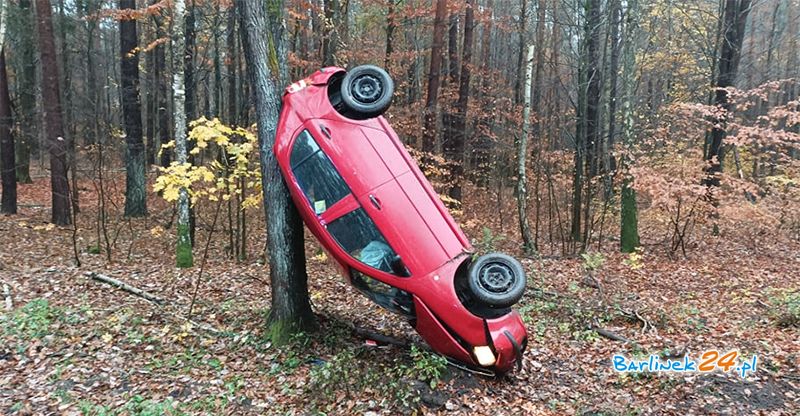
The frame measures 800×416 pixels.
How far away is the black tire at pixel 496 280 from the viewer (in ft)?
16.4

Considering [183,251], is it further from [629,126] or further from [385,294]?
[629,126]

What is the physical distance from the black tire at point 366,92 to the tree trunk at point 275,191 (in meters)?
1.03

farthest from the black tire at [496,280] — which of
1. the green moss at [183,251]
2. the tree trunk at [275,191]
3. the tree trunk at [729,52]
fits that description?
the tree trunk at [729,52]

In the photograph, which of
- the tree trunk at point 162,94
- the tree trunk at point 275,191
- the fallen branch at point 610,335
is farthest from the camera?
the tree trunk at point 162,94

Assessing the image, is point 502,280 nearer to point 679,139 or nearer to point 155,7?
point 155,7

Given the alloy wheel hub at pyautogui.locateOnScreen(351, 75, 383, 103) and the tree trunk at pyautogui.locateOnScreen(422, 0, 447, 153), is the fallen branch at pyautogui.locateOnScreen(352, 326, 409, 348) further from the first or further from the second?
the tree trunk at pyautogui.locateOnScreen(422, 0, 447, 153)

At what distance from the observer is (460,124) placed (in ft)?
54.4

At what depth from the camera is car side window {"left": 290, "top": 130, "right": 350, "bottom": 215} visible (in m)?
5.56

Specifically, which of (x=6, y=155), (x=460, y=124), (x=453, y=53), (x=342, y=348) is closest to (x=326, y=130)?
(x=342, y=348)

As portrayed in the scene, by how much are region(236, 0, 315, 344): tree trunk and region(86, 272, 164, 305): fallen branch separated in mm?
2514

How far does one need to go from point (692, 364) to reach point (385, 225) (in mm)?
4040

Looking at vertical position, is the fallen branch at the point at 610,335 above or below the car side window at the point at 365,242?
below

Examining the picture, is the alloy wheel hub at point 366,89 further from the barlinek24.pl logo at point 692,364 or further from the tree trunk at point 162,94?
the tree trunk at point 162,94

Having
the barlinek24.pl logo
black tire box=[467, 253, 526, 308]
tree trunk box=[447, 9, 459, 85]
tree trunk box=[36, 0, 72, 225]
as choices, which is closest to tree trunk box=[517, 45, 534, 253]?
tree trunk box=[447, 9, 459, 85]
